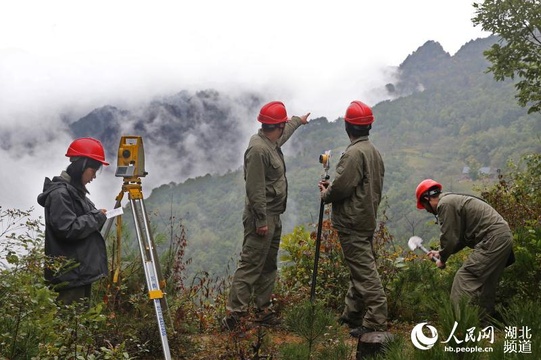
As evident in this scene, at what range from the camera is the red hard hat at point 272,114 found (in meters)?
5.68

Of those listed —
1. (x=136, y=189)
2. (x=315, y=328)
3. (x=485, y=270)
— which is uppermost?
(x=136, y=189)

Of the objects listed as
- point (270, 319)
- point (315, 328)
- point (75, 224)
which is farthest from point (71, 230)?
point (270, 319)

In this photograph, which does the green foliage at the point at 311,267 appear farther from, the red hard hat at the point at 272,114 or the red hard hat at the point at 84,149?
the red hard hat at the point at 84,149

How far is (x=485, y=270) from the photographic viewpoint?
5145 mm

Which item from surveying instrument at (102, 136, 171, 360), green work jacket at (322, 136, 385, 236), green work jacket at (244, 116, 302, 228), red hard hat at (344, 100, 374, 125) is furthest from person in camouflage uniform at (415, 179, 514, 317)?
surveying instrument at (102, 136, 171, 360)

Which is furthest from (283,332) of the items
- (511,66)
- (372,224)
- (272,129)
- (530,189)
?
(511,66)

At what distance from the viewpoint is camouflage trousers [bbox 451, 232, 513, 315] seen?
512 cm

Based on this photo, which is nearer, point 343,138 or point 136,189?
point 136,189

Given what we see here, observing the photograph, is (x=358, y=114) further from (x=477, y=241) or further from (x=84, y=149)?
(x=84, y=149)

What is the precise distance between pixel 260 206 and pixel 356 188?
94 centimetres

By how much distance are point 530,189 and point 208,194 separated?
106653 millimetres

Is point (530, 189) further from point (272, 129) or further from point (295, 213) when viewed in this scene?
point (295, 213)

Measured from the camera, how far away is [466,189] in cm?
9962

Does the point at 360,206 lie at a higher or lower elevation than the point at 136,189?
lower
